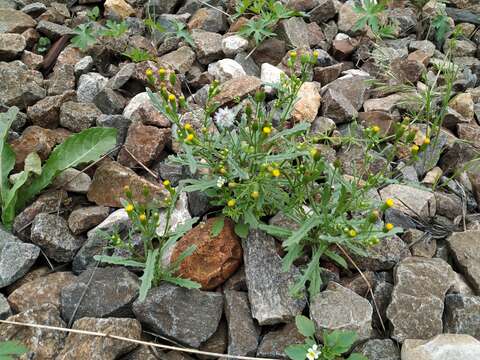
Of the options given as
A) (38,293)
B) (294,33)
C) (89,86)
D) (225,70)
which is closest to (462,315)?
(38,293)

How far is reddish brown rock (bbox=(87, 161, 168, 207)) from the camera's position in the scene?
118 inches

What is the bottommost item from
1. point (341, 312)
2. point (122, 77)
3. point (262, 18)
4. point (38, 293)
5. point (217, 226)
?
point (38, 293)

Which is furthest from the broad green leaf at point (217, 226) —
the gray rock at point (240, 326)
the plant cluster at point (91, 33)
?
the plant cluster at point (91, 33)

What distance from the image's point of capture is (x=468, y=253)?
2.76m

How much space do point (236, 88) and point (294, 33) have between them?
1012mm

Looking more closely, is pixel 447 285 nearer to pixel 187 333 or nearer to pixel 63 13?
pixel 187 333

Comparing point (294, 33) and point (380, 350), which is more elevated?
point (294, 33)

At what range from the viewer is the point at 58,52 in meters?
4.16

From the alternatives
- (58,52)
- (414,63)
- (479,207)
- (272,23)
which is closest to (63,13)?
(58,52)

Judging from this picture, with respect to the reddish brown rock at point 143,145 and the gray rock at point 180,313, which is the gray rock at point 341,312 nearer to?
the gray rock at point 180,313

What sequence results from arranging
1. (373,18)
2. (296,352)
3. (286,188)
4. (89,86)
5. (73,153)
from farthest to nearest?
(373,18) → (89,86) → (73,153) → (286,188) → (296,352)

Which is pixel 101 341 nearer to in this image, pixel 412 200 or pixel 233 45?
pixel 412 200

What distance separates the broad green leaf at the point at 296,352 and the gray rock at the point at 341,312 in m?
0.23

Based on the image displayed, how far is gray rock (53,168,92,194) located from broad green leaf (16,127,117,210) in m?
0.10
